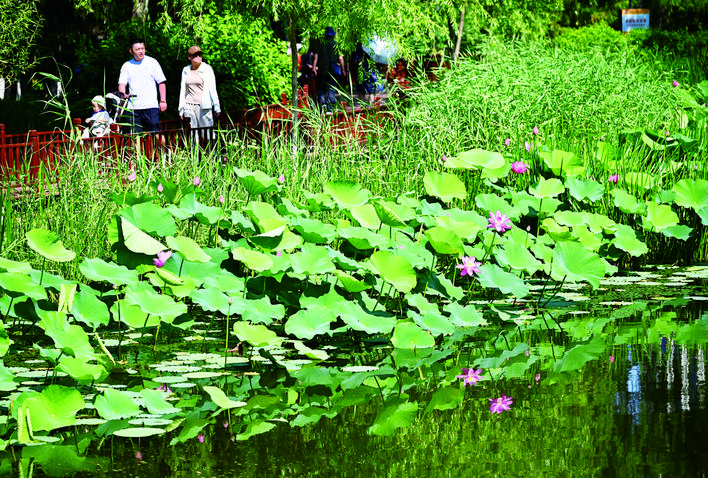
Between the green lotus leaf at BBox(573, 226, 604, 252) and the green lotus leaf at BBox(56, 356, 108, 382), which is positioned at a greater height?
the green lotus leaf at BBox(56, 356, 108, 382)

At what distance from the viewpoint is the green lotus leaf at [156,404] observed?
360cm

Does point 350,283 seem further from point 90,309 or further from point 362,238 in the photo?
point 90,309

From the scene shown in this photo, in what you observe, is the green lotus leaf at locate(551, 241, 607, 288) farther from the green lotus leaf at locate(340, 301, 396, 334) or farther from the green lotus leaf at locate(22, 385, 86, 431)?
the green lotus leaf at locate(22, 385, 86, 431)

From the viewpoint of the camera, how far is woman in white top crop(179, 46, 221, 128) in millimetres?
12078

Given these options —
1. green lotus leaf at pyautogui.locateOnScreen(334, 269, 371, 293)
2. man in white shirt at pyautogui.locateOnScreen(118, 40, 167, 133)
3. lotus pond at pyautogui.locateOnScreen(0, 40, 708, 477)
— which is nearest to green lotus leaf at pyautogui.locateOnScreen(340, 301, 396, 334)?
lotus pond at pyautogui.locateOnScreen(0, 40, 708, 477)

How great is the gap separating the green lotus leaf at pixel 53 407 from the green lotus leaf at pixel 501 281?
94.2 inches

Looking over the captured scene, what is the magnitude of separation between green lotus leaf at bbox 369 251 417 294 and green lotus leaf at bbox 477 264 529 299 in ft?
1.77

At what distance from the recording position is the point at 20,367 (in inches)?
167

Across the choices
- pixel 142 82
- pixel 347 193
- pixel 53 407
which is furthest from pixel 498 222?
pixel 142 82

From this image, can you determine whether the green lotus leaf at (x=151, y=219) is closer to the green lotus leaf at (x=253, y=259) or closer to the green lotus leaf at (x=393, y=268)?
the green lotus leaf at (x=253, y=259)

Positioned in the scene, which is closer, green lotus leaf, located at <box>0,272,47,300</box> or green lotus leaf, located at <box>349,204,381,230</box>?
green lotus leaf, located at <box>0,272,47,300</box>

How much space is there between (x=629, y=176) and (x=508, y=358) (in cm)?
300

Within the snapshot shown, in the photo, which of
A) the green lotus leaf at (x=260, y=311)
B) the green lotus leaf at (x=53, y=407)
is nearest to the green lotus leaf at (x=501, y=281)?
the green lotus leaf at (x=260, y=311)

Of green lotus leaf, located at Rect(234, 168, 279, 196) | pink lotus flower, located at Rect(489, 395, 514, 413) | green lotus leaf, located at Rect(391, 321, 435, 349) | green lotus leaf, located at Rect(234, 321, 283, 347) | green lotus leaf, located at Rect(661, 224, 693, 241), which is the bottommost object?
green lotus leaf, located at Rect(661, 224, 693, 241)
